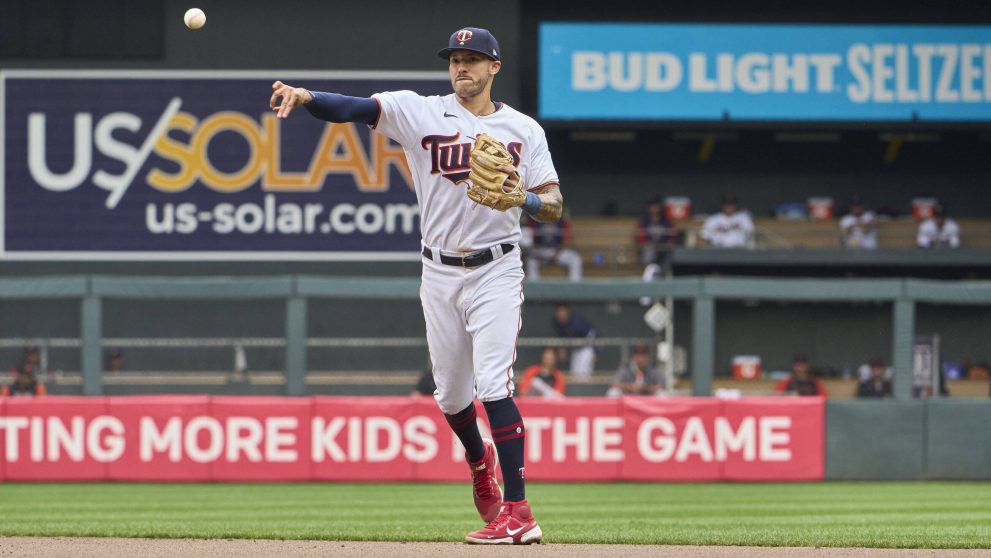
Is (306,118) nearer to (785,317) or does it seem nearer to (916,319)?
(785,317)

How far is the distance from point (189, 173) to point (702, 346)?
313 inches

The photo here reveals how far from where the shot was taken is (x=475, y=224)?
227 inches

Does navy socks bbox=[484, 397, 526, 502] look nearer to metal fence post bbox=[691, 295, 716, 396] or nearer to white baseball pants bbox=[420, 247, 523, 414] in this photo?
→ white baseball pants bbox=[420, 247, 523, 414]

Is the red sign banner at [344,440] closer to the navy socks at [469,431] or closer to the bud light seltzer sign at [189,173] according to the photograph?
the bud light seltzer sign at [189,173]

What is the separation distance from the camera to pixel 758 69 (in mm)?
18906

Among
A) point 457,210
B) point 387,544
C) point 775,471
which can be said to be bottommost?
point 775,471

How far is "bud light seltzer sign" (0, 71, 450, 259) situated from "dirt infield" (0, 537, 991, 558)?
13.3m

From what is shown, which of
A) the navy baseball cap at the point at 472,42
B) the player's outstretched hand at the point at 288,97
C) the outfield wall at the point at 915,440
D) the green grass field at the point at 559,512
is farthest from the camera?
the outfield wall at the point at 915,440

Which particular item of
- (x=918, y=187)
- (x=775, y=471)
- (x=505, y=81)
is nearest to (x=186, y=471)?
(x=775, y=471)

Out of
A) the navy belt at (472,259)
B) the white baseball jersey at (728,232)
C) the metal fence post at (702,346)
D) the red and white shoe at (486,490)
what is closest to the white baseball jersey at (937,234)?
the white baseball jersey at (728,232)

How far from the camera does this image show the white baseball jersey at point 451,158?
570 centimetres

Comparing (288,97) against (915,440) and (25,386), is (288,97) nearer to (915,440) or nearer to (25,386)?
(915,440)

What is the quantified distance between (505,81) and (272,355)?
16.1 ft

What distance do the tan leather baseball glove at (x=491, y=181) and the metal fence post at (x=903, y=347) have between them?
9935mm
